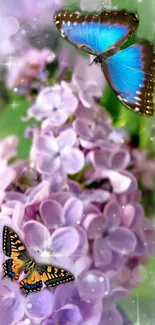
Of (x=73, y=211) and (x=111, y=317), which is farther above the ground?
(x=73, y=211)

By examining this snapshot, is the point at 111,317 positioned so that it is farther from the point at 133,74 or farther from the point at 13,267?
the point at 133,74

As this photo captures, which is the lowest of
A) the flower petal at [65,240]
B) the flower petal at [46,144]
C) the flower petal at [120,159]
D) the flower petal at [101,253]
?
the flower petal at [101,253]

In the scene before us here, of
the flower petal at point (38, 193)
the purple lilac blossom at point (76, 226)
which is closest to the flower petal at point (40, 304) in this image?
the purple lilac blossom at point (76, 226)

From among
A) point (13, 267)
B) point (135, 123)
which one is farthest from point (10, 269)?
point (135, 123)

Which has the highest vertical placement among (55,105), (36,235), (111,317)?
(55,105)

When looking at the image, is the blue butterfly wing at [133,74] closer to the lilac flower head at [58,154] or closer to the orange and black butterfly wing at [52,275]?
the lilac flower head at [58,154]

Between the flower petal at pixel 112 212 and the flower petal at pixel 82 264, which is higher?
the flower petal at pixel 112 212

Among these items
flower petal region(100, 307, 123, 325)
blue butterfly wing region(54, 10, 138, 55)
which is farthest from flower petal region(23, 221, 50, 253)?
blue butterfly wing region(54, 10, 138, 55)
